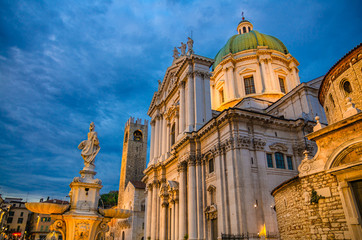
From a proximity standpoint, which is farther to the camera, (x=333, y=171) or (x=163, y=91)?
(x=163, y=91)

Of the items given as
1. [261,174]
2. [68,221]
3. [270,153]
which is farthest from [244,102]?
[68,221]

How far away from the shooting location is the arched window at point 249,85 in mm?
35066

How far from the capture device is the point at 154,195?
33.7 metres

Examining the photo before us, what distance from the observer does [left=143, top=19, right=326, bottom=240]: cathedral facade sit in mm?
19875

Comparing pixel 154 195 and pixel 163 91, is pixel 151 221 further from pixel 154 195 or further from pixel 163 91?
pixel 163 91

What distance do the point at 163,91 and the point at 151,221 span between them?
59.3ft

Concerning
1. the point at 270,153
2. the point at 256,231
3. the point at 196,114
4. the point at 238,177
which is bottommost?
the point at 256,231

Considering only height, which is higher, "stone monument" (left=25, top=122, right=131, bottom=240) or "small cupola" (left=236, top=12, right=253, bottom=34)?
"small cupola" (left=236, top=12, right=253, bottom=34)

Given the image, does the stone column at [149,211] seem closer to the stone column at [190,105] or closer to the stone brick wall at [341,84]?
the stone column at [190,105]

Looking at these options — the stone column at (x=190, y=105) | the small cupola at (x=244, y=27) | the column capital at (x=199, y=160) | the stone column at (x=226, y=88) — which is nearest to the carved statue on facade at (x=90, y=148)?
the column capital at (x=199, y=160)

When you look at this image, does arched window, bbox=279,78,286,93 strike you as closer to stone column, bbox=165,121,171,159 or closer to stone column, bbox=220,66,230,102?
stone column, bbox=220,66,230,102

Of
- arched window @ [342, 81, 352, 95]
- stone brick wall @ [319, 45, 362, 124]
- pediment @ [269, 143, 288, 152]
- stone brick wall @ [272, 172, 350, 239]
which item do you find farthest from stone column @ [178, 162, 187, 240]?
arched window @ [342, 81, 352, 95]

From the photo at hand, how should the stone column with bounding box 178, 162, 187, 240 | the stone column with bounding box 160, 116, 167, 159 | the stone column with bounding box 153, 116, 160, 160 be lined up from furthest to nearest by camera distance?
the stone column with bounding box 153, 116, 160, 160, the stone column with bounding box 160, 116, 167, 159, the stone column with bounding box 178, 162, 187, 240

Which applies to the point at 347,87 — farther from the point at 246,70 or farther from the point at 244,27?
the point at 244,27
